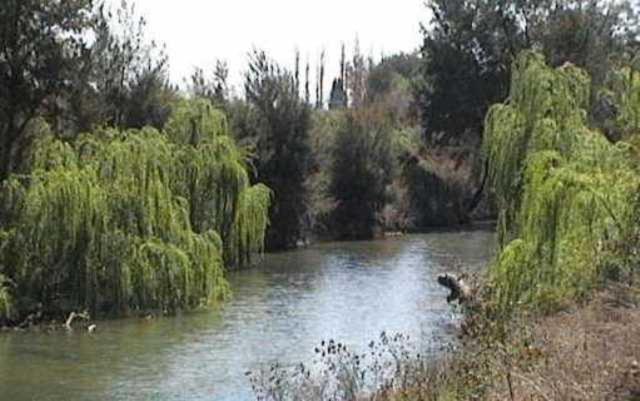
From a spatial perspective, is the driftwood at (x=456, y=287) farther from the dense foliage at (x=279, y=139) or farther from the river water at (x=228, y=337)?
the dense foliage at (x=279, y=139)

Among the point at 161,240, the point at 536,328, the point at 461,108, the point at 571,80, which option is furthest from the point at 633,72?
the point at 461,108

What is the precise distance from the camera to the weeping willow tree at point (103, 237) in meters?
22.9

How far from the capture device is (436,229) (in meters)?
50.9

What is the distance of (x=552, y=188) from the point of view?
17141mm

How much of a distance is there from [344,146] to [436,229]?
6610 mm

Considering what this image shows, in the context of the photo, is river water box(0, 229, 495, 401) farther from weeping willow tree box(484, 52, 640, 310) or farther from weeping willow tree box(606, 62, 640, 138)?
weeping willow tree box(606, 62, 640, 138)

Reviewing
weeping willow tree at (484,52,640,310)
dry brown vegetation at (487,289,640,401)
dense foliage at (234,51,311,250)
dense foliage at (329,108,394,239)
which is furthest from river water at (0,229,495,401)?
dense foliage at (329,108,394,239)

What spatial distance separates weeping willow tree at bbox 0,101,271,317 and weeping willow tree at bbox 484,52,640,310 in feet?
24.1

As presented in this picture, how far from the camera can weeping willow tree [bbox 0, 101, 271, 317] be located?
2291cm

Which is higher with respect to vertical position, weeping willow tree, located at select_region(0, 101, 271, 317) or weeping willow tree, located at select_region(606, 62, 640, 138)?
weeping willow tree, located at select_region(606, 62, 640, 138)

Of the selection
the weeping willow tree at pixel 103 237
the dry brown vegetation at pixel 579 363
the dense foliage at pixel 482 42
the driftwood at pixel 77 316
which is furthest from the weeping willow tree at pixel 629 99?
the dense foliage at pixel 482 42

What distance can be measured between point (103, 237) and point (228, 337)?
161 inches

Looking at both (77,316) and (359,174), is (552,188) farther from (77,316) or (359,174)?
(359,174)

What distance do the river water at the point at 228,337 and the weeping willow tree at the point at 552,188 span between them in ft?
7.30
